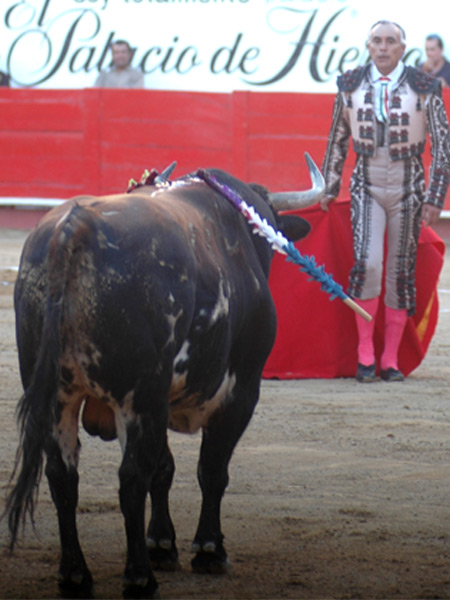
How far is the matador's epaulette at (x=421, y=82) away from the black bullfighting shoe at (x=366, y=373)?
116 centimetres

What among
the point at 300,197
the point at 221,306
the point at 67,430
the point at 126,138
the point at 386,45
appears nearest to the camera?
the point at 67,430

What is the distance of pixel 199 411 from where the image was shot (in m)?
2.57

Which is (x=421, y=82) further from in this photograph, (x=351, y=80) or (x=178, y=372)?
(x=178, y=372)

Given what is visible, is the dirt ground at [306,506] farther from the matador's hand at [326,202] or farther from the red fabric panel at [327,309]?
the matador's hand at [326,202]

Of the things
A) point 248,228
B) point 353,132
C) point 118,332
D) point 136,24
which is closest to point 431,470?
point 248,228

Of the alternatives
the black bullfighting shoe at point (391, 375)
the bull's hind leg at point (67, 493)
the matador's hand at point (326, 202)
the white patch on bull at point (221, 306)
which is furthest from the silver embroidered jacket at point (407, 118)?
the bull's hind leg at point (67, 493)

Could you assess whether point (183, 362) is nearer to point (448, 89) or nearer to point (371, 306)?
point (371, 306)

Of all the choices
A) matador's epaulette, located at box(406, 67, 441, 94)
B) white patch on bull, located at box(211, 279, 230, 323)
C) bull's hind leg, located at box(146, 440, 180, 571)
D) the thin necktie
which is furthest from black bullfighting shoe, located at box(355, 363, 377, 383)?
white patch on bull, located at box(211, 279, 230, 323)

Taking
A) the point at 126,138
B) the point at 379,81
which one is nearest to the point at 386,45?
the point at 379,81

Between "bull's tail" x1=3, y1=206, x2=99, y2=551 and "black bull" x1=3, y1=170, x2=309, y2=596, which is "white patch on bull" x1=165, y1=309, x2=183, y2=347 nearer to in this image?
"black bull" x1=3, y1=170, x2=309, y2=596

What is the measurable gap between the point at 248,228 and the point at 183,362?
552 millimetres

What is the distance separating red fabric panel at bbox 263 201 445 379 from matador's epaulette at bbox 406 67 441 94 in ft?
1.94

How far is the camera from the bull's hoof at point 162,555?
254 cm

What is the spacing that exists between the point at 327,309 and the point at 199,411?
2436 mm
